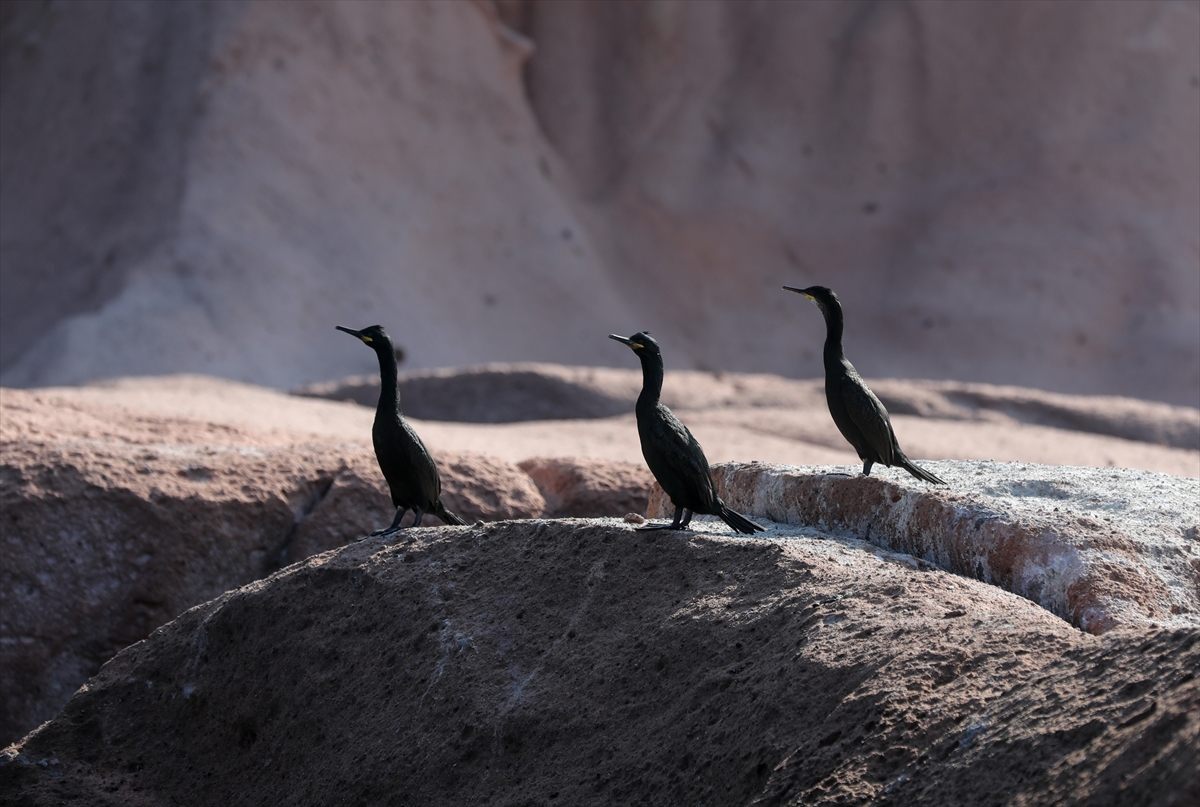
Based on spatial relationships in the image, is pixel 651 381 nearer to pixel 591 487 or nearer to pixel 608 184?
pixel 591 487

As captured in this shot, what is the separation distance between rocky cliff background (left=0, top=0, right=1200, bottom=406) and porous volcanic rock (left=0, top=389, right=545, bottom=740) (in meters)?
6.96

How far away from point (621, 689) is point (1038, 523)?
1.16 m

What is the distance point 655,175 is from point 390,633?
13.2 metres

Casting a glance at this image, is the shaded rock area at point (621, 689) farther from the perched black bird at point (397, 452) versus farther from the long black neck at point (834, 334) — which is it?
the long black neck at point (834, 334)

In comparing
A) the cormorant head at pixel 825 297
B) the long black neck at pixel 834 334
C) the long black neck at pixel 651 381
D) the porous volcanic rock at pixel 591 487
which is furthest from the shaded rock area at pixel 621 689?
the porous volcanic rock at pixel 591 487

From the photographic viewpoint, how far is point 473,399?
10555 millimetres

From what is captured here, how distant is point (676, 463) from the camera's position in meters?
3.15

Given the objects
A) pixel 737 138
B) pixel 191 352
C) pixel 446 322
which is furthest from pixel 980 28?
pixel 191 352

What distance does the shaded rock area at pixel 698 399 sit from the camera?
34.3 feet

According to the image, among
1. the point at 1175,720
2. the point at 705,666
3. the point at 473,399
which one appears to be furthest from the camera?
the point at 473,399

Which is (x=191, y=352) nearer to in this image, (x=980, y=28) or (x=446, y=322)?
(x=446, y=322)

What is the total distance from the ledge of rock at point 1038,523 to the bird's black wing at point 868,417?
9 cm

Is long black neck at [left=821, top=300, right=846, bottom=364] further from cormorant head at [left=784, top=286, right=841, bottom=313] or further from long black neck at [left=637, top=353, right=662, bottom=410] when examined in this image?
long black neck at [left=637, top=353, right=662, bottom=410]

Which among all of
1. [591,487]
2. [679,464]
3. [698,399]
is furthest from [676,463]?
[698,399]
